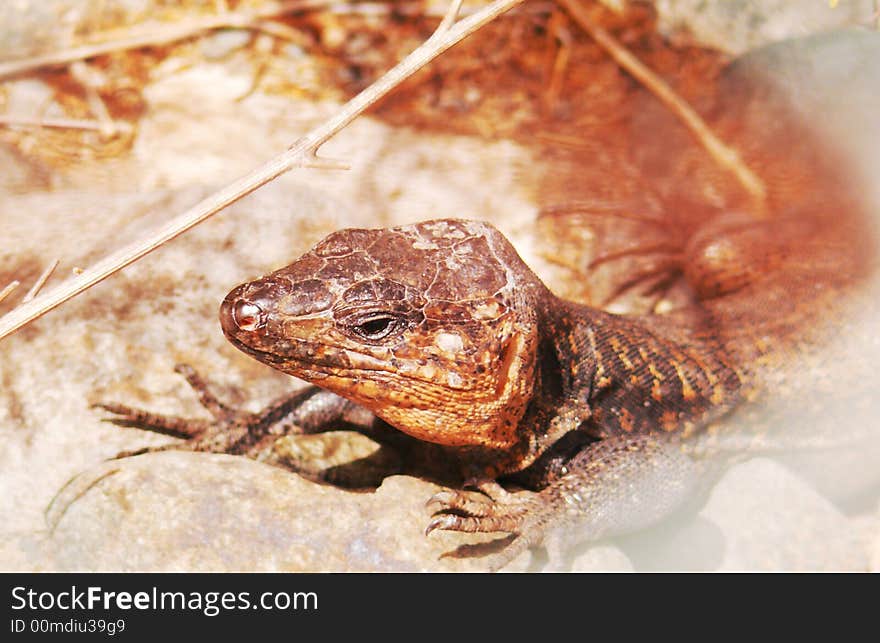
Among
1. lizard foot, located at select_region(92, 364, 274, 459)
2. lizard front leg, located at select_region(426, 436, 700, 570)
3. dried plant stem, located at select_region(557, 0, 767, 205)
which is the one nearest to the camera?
lizard front leg, located at select_region(426, 436, 700, 570)

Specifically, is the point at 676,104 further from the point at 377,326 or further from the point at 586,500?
the point at 377,326

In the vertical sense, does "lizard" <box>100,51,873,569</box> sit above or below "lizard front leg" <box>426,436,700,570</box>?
above

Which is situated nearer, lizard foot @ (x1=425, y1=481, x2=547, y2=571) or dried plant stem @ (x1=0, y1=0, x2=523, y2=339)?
dried plant stem @ (x1=0, y1=0, x2=523, y2=339)

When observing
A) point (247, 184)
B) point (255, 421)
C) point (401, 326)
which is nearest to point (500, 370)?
point (401, 326)

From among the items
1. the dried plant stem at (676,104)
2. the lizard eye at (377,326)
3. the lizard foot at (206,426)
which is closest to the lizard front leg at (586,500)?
the lizard eye at (377,326)

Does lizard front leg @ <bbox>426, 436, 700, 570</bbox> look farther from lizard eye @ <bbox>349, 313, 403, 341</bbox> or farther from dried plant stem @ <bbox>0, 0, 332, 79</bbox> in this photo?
dried plant stem @ <bbox>0, 0, 332, 79</bbox>

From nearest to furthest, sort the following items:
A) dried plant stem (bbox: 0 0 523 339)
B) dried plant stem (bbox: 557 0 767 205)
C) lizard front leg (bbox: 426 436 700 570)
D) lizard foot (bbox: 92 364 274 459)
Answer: dried plant stem (bbox: 0 0 523 339) → lizard front leg (bbox: 426 436 700 570) → lizard foot (bbox: 92 364 274 459) → dried plant stem (bbox: 557 0 767 205)

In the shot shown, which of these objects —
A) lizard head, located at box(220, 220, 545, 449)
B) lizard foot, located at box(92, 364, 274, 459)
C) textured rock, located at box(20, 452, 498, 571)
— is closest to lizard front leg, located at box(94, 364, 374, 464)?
lizard foot, located at box(92, 364, 274, 459)
